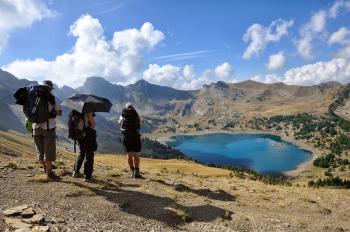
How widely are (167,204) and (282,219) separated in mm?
5742

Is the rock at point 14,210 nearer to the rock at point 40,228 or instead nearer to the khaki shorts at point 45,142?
the rock at point 40,228

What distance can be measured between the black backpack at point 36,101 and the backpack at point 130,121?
4.98 m

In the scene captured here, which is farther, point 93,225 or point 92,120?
point 92,120

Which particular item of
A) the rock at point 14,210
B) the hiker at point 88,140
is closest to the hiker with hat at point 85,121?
the hiker at point 88,140

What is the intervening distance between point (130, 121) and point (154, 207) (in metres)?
6.47

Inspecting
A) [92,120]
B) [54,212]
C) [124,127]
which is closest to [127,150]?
[124,127]

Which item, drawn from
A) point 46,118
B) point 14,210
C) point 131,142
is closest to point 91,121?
point 46,118

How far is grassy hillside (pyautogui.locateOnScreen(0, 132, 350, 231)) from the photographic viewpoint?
1441 centimetres

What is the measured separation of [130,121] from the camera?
2142 centimetres

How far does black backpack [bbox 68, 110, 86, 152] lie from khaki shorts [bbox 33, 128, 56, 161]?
959 mm

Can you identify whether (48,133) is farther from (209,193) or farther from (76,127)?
(209,193)

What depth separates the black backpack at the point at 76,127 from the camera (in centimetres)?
1862

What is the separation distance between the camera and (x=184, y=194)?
19.9m

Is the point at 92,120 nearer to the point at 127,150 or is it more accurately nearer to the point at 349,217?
the point at 127,150
